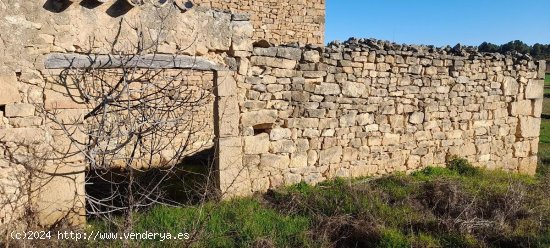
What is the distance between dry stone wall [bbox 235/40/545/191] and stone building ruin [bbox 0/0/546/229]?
2 cm

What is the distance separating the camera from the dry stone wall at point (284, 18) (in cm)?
1073

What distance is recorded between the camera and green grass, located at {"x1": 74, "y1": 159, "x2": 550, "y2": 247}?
4871 mm

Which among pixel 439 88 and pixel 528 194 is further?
pixel 439 88

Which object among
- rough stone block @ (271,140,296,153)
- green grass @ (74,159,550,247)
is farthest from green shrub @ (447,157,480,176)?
rough stone block @ (271,140,296,153)

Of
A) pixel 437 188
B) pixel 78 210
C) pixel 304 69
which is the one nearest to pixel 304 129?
pixel 304 69

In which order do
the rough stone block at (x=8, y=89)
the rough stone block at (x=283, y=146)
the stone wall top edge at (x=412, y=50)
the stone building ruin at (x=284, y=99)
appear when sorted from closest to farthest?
the rough stone block at (x=8, y=89) < the stone building ruin at (x=284, y=99) < the rough stone block at (x=283, y=146) < the stone wall top edge at (x=412, y=50)

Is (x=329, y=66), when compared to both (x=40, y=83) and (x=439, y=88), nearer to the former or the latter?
(x=439, y=88)

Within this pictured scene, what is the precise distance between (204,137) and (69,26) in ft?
16.0

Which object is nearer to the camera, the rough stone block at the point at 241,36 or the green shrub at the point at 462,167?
the rough stone block at the point at 241,36

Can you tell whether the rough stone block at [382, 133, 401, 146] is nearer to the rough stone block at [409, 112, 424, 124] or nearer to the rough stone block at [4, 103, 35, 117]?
the rough stone block at [409, 112, 424, 124]

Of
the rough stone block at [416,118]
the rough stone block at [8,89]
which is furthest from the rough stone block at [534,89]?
the rough stone block at [8,89]

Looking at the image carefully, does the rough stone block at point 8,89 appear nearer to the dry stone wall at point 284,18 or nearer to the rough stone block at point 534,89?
the dry stone wall at point 284,18

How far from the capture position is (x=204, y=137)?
952 centimetres

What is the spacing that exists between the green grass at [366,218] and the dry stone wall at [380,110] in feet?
1.84
